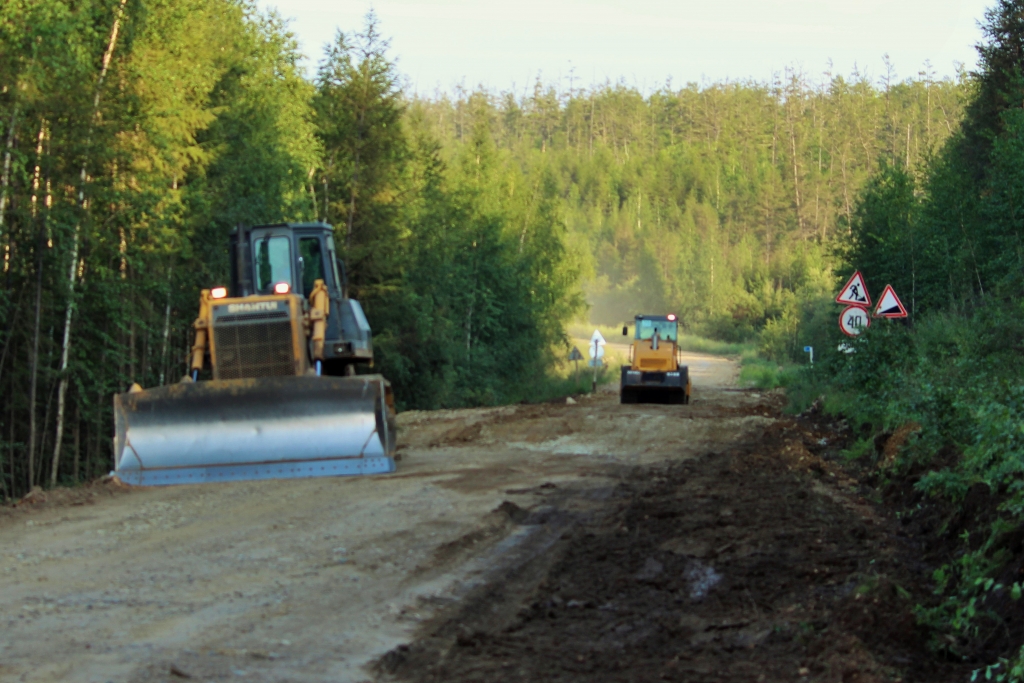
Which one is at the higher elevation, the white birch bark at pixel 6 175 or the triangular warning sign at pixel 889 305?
the white birch bark at pixel 6 175

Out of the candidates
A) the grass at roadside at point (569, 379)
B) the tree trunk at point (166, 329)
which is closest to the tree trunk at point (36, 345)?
the tree trunk at point (166, 329)

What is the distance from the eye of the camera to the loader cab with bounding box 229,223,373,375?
16594 millimetres

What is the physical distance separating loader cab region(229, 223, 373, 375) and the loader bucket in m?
2.62

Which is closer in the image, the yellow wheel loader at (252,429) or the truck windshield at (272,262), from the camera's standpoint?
the yellow wheel loader at (252,429)

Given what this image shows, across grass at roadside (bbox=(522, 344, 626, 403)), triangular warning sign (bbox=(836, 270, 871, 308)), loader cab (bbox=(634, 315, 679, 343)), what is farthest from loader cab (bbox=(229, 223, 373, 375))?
grass at roadside (bbox=(522, 344, 626, 403))

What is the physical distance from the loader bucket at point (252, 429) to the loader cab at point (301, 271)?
2617 millimetres

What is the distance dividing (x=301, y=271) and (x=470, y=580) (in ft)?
31.3

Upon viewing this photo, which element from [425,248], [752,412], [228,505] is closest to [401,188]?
[425,248]

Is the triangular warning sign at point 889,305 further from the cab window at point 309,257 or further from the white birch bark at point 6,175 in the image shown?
the white birch bark at point 6,175

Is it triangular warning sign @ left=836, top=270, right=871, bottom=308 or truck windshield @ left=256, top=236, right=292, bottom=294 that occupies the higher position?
truck windshield @ left=256, top=236, right=292, bottom=294

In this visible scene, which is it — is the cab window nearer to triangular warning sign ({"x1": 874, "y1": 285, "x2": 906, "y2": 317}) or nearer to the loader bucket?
the loader bucket

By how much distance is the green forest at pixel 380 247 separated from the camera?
544 inches

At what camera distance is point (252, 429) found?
13781 mm

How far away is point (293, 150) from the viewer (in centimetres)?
3866
